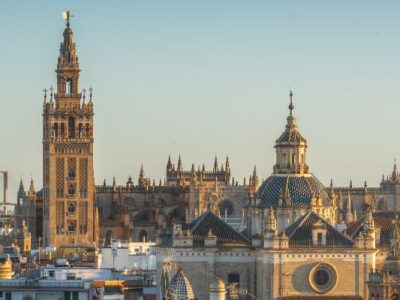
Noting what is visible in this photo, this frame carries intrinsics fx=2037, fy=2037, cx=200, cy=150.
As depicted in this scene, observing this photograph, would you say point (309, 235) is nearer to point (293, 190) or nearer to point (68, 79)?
point (293, 190)

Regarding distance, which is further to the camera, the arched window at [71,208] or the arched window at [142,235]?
the arched window at [142,235]

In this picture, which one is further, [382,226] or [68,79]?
[68,79]

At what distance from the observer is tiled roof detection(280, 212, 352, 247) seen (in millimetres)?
89938

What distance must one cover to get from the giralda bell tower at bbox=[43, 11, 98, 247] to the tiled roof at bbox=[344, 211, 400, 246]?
59.5 metres

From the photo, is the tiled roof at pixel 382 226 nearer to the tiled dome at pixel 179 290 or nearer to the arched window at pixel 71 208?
the tiled dome at pixel 179 290

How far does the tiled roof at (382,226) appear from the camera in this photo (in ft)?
316

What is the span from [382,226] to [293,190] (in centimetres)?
676

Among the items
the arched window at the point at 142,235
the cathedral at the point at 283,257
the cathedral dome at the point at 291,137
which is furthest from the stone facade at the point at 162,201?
the cathedral at the point at 283,257

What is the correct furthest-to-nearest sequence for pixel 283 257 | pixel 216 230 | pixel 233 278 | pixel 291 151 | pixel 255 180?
pixel 255 180
pixel 291 151
pixel 216 230
pixel 233 278
pixel 283 257

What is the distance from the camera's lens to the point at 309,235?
90062 millimetres

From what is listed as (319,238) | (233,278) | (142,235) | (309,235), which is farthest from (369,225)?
(142,235)

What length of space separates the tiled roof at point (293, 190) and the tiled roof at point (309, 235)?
3.54 m

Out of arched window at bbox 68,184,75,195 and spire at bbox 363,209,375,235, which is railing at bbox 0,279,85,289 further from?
arched window at bbox 68,184,75,195

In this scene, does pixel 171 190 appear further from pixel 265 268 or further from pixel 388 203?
pixel 265 268
